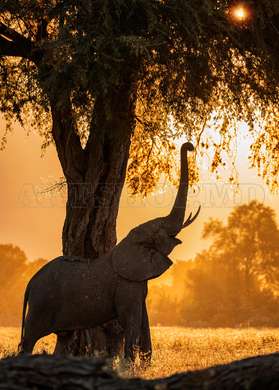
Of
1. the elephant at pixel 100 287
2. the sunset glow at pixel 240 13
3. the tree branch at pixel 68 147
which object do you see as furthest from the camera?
the tree branch at pixel 68 147

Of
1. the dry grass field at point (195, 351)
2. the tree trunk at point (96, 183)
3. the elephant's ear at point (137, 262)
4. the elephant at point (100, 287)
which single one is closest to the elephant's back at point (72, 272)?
the elephant at point (100, 287)

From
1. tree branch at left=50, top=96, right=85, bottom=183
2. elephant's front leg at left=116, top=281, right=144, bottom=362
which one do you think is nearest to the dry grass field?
elephant's front leg at left=116, top=281, right=144, bottom=362

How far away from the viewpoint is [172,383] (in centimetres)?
584

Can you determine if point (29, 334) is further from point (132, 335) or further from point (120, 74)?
point (120, 74)

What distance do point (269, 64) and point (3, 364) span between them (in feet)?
37.3

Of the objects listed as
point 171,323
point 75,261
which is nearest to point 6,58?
point 75,261

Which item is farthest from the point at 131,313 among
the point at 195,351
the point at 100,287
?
the point at 195,351

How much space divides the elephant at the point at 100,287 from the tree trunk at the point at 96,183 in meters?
2.57

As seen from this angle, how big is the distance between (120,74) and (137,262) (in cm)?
423

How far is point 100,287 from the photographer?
12141 millimetres

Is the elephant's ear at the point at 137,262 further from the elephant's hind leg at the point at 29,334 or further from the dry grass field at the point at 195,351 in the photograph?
the elephant's hind leg at the point at 29,334

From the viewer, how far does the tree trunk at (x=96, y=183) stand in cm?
1487

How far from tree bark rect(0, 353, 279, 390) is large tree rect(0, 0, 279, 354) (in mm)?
8020

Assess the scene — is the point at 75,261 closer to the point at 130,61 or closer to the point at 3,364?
the point at 130,61
